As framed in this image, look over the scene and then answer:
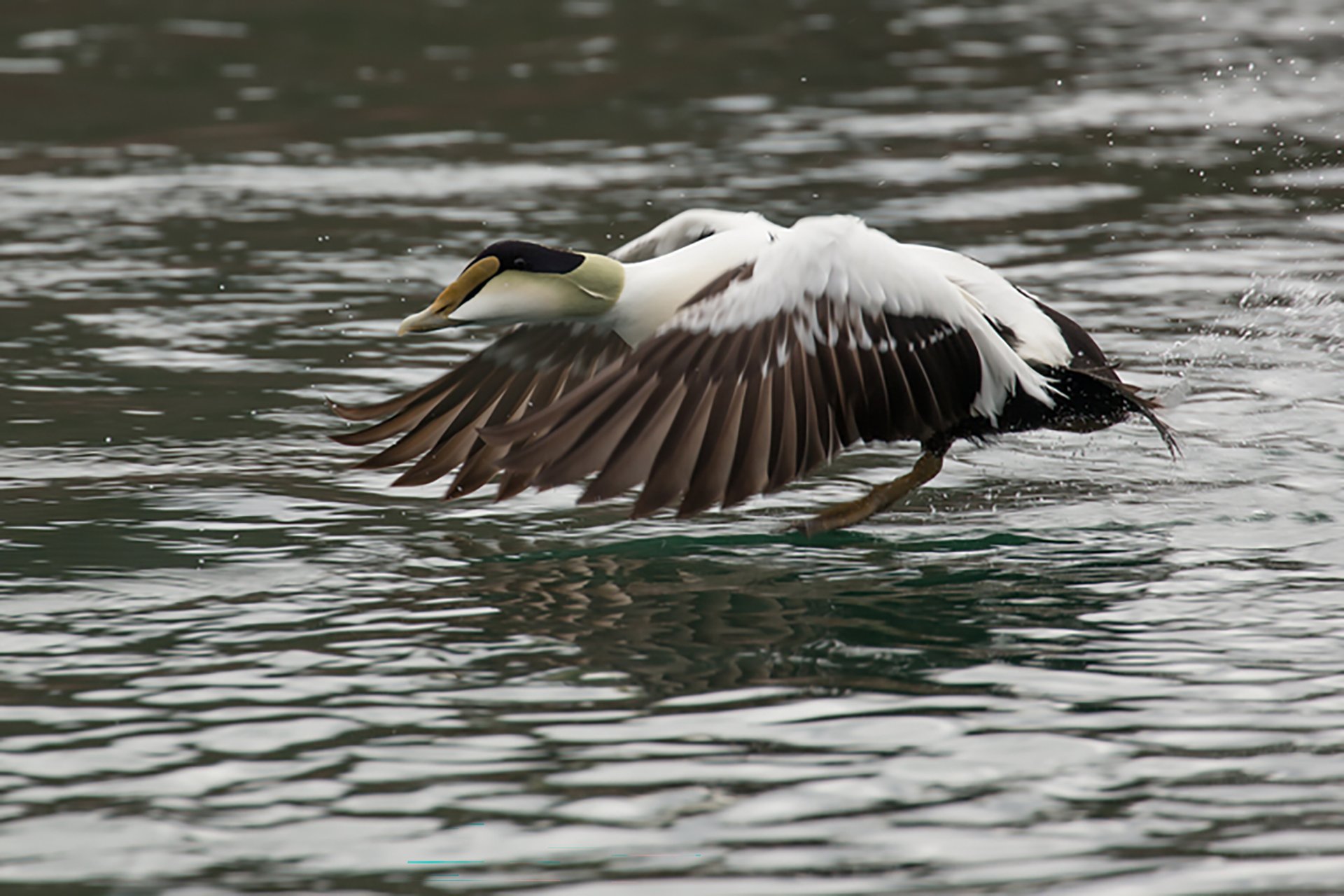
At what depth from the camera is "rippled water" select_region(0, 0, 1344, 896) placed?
13.1ft

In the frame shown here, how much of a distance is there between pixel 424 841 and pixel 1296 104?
1208cm

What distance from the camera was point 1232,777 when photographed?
4246 millimetres

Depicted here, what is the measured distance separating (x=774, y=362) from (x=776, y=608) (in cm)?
73

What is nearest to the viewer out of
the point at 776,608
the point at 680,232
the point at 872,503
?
the point at 776,608

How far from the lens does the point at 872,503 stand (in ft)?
21.1

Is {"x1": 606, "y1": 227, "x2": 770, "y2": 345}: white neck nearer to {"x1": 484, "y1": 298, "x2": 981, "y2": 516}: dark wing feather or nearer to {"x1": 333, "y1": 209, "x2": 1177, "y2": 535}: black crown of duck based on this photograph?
{"x1": 333, "y1": 209, "x2": 1177, "y2": 535}: black crown of duck

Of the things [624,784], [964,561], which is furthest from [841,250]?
[624,784]

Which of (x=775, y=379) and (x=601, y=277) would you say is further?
(x=601, y=277)

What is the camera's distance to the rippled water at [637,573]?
13.1ft

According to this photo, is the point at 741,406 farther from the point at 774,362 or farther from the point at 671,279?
the point at 671,279

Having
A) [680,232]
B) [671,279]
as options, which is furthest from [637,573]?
[680,232]

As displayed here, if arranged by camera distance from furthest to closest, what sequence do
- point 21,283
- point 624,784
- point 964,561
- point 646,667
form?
point 21,283
point 964,561
point 646,667
point 624,784

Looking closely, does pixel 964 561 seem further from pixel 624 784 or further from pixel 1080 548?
pixel 624 784

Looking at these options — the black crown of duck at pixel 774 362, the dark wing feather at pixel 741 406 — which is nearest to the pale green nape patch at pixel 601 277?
the black crown of duck at pixel 774 362
